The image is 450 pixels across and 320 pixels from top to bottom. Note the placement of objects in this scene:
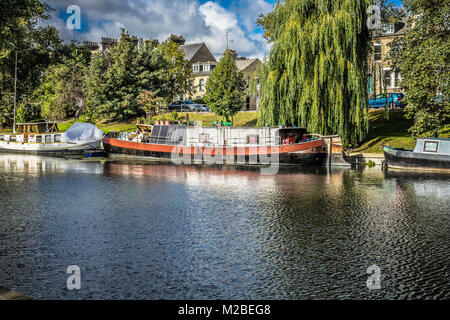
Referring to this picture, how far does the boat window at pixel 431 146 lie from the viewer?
106ft

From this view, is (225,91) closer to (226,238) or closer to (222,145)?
(222,145)

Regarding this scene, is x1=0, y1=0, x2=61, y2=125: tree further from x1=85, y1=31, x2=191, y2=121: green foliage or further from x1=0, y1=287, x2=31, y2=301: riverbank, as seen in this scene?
x1=0, y1=287, x2=31, y2=301: riverbank

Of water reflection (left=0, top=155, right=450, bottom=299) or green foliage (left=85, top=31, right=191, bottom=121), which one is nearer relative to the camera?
water reflection (left=0, top=155, right=450, bottom=299)

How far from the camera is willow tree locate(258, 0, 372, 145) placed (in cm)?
3438

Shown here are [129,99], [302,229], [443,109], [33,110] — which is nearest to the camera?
[302,229]

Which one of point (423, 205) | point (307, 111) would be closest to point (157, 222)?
point (423, 205)

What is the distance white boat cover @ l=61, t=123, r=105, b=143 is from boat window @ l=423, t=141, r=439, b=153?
32124 mm

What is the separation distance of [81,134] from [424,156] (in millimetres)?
33827

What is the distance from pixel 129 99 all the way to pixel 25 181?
35.8 metres

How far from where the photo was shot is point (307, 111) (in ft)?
118

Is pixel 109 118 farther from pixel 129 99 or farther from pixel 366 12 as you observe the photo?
pixel 366 12

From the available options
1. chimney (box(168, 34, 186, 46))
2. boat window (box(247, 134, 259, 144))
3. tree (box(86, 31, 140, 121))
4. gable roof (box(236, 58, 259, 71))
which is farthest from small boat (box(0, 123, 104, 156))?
chimney (box(168, 34, 186, 46))

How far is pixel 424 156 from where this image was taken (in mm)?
32688
